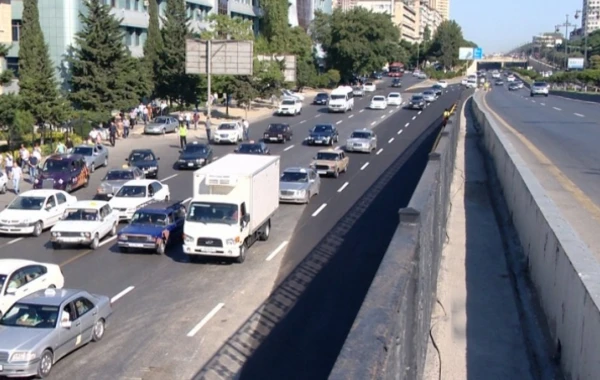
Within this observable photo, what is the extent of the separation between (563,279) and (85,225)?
671 inches

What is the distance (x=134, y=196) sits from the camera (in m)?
28.5

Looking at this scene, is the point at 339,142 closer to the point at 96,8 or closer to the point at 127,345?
the point at 96,8

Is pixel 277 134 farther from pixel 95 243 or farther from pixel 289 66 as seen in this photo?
pixel 289 66

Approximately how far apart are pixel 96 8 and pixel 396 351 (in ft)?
174

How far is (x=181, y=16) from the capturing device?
219 ft

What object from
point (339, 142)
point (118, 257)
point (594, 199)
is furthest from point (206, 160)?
point (594, 199)

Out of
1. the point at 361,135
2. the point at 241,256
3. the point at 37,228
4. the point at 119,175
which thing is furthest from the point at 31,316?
the point at 361,135

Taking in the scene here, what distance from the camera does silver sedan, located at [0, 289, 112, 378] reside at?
13648 millimetres

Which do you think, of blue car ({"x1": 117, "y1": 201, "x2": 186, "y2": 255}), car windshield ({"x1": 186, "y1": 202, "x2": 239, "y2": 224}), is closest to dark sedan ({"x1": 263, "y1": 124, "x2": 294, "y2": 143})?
blue car ({"x1": 117, "y1": 201, "x2": 186, "y2": 255})

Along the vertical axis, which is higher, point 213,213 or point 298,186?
point 213,213

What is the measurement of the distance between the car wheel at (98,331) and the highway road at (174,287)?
0.43 ft

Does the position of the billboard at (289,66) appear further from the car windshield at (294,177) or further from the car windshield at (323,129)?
the car windshield at (294,177)

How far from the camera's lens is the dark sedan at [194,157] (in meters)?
39.8

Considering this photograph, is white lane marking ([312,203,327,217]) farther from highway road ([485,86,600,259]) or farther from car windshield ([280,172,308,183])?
highway road ([485,86,600,259])
